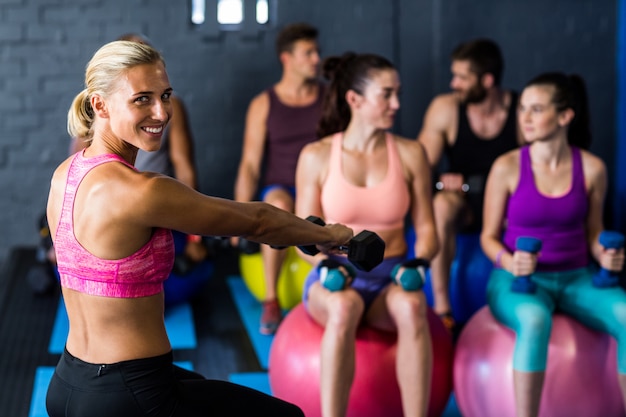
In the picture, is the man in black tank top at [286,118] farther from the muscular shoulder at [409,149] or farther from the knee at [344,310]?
the knee at [344,310]

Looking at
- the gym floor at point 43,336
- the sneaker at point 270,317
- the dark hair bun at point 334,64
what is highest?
the dark hair bun at point 334,64

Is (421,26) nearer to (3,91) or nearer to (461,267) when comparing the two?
(461,267)

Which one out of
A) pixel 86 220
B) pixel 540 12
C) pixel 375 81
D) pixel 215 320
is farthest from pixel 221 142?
pixel 86 220

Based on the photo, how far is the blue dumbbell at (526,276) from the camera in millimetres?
3436

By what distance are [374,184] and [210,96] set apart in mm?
2701

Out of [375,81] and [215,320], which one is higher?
[375,81]

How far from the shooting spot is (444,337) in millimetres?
3543

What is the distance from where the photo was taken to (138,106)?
2199 millimetres

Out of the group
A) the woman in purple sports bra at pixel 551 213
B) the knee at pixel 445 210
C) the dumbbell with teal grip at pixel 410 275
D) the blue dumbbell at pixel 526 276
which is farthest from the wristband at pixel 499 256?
the knee at pixel 445 210

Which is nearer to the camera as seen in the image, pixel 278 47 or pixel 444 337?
pixel 444 337

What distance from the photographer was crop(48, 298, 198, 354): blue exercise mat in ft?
15.0

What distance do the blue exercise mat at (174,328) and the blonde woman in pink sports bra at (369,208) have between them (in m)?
1.18

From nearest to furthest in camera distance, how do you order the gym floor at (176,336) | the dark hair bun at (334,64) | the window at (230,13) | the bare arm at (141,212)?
the bare arm at (141,212), the dark hair bun at (334,64), the gym floor at (176,336), the window at (230,13)

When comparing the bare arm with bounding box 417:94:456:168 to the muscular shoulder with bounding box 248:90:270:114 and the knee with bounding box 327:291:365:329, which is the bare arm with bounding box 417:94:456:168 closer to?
the muscular shoulder with bounding box 248:90:270:114
